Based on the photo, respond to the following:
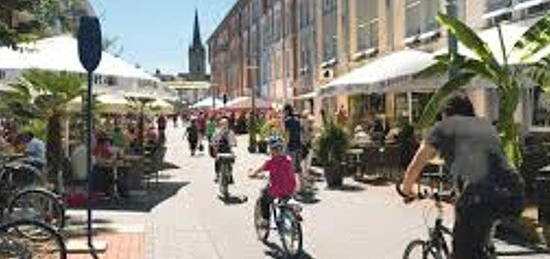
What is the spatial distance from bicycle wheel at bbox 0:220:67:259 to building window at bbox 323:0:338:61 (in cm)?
3708

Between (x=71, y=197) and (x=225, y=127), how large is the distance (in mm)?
4129

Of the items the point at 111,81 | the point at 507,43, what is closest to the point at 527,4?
the point at 507,43

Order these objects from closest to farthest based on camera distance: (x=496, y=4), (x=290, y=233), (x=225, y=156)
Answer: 1. (x=290, y=233)
2. (x=225, y=156)
3. (x=496, y=4)

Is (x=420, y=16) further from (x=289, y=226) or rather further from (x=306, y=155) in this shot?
(x=289, y=226)

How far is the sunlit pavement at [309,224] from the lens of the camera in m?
13.9

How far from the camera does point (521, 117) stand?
79.7ft

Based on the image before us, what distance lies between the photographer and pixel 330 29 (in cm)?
4966

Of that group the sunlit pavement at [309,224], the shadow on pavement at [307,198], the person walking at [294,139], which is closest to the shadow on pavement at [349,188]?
the sunlit pavement at [309,224]

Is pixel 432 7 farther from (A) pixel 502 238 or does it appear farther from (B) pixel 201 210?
(A) pixel 502 238

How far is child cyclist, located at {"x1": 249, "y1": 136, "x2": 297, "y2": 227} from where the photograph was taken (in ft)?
45.4

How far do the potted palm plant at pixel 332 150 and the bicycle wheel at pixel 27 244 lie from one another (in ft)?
44.5

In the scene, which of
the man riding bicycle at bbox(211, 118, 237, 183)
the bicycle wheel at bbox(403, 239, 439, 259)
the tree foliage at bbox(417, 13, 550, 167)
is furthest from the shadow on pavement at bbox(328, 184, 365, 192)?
the bicycle wheel at bbox(403, 239, 439, 259)

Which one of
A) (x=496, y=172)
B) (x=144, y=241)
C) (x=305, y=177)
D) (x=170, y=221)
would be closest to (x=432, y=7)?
(x=305, y=177)

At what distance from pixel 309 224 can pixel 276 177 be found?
3.29 meters
